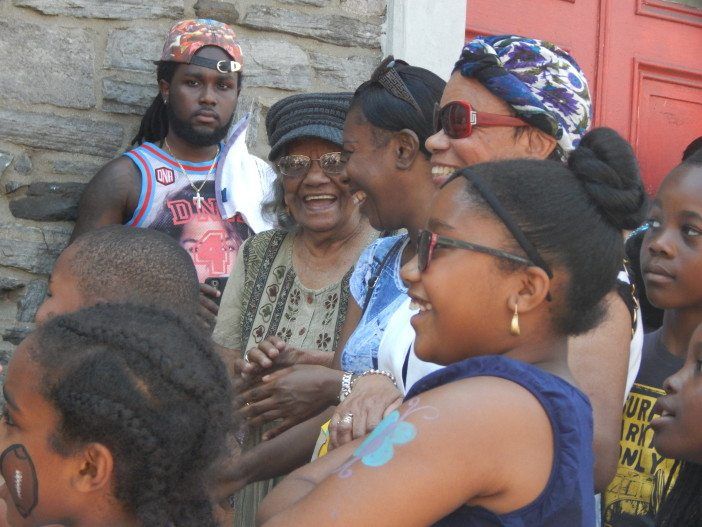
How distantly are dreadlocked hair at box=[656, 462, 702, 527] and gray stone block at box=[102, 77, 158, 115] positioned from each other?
3.03m

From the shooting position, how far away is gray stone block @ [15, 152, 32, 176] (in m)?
4.52

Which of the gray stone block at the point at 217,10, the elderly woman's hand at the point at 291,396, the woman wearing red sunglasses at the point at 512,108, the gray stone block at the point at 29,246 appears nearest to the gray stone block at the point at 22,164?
the gray stone block at the point at 29,246

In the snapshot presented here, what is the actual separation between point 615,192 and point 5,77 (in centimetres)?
314

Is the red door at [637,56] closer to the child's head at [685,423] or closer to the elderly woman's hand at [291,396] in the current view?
the elderly woman's hand at [291,396]

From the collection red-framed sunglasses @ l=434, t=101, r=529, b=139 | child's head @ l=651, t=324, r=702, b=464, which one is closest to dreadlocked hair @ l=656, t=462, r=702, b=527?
child's head @ l=651, t=324, r=702, b=464

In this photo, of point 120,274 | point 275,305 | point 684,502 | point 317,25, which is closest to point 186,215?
point 275,305

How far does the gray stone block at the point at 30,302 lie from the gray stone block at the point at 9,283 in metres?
0.04

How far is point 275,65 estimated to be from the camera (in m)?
4.92

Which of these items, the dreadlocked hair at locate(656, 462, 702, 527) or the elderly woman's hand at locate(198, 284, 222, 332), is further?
the elderly woman's hand at locate(198, 284, 222, 332)

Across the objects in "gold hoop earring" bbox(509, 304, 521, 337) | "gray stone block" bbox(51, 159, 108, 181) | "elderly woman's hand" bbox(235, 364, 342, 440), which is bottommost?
"elderly woman's hand" bbox(235, 364, 342, 440)

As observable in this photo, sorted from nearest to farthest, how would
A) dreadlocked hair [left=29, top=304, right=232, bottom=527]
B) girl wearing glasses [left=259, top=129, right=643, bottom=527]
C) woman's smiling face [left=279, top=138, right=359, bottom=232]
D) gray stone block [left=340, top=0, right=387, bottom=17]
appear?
girl wearing glasses [left=259, top=129, right=643, bottom=527] < dreadlocked hair [left=29, top=304, right=232, bottom=527] < woman's smiling face [left=279, top=138, right=359, bottom=232] < gray stone block [left=340, top=0, right=387, bottom=17]

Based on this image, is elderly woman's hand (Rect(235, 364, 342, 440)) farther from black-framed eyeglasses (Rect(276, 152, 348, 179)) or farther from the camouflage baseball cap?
the camouflage baseball cap

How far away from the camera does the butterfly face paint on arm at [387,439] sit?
171cm

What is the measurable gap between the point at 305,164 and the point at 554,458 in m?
2.16
